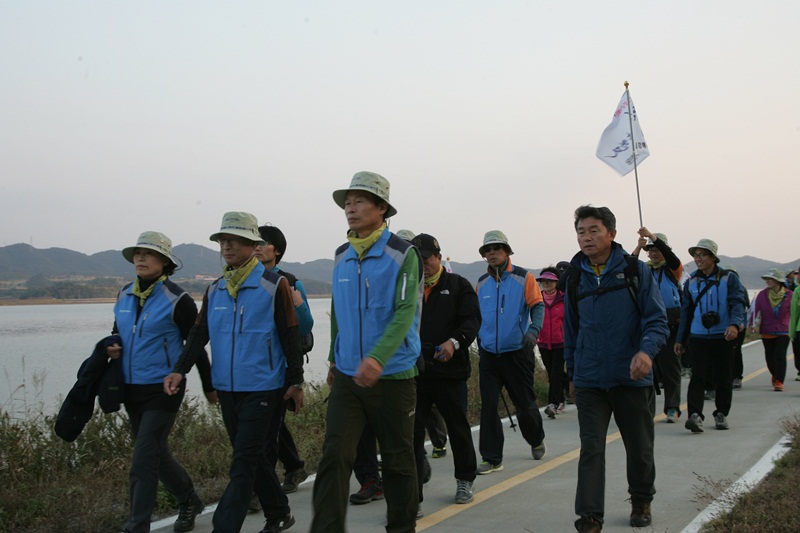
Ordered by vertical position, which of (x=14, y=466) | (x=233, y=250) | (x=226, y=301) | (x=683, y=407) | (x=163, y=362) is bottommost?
(x=683, y=407)

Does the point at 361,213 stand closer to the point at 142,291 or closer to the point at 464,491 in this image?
the point at 142,291

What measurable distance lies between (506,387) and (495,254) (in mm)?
1275

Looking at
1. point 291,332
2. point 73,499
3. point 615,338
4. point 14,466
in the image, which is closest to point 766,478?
point 615,338

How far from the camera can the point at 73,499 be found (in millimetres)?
5691

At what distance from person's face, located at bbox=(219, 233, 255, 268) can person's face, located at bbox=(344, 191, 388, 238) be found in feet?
3.15

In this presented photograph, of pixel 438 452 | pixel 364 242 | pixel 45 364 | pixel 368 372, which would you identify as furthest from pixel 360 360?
pixel 45 364

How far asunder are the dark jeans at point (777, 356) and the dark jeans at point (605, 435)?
9223mm

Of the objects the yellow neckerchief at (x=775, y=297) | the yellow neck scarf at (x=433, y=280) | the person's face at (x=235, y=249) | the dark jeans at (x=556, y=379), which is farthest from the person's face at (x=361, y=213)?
the yellow neckerchief at (x=775, y=297)

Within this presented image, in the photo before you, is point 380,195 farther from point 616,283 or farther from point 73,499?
point 73,499

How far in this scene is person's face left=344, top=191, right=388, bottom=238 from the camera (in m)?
4.71

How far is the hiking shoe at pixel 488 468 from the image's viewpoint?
731 centimetres

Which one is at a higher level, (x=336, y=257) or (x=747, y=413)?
(x=336, y=257)

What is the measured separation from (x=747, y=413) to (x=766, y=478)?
14.9ft

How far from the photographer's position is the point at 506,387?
7.63 metres
